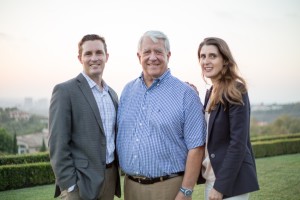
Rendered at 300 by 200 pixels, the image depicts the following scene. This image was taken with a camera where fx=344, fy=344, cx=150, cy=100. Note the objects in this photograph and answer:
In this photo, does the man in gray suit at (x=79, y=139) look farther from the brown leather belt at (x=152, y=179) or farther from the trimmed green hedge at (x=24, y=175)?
the trimmed green hedge at (x=24, y=175)

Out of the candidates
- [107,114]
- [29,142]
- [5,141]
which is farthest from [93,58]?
[29,142]

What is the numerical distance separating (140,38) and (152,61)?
0.27 meters

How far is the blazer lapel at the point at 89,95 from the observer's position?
3.13m

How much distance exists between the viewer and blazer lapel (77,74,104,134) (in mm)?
3127

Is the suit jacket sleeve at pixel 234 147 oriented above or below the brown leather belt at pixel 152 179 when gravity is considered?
above

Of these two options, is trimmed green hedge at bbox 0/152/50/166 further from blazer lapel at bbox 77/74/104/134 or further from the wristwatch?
the wristwatch

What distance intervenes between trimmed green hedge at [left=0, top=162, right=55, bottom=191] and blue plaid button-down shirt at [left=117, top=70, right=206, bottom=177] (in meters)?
7.32

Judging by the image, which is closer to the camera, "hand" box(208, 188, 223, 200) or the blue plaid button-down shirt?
"hand" box(208, 188, 223, 200)

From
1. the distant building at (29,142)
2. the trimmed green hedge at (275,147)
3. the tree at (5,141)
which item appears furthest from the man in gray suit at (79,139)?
the distant building at (29,142)

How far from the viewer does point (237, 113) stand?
2.82 m

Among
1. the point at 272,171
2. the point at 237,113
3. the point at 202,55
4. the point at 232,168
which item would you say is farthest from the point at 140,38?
the point at 272,171

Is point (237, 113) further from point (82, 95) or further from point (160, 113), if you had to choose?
point (82, 95)

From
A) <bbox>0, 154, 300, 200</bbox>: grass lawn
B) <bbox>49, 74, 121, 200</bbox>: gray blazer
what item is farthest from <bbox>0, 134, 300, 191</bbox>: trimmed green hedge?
<bbox>49, 74, 121, 200</bbox>: gray blazer

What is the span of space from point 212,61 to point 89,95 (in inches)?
46.2
